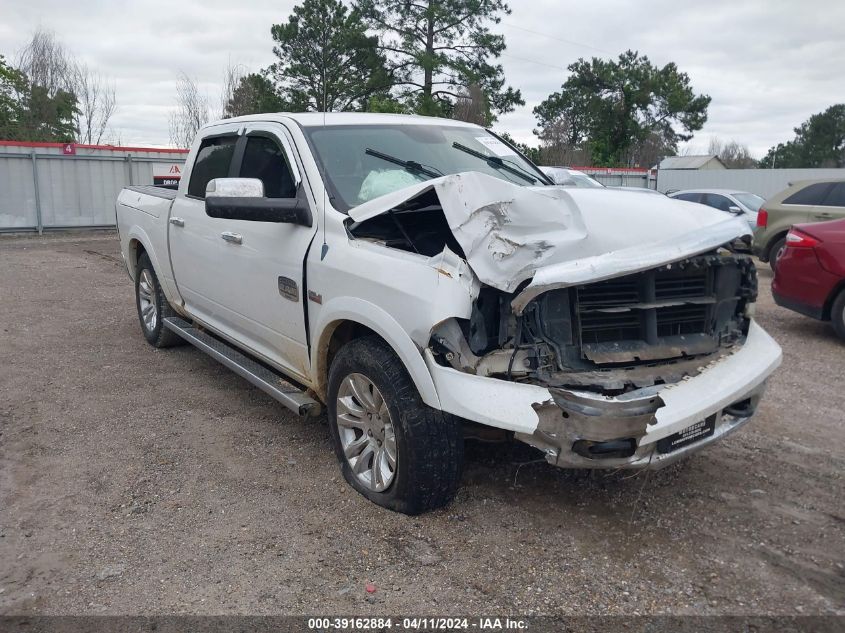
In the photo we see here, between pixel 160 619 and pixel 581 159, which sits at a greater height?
pixel 581 159

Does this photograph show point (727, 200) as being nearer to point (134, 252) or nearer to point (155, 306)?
point (134, 252)

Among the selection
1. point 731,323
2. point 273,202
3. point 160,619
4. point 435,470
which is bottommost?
point 160,619

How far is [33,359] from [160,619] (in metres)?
4.51

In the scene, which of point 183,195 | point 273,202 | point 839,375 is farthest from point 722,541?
point 183,195

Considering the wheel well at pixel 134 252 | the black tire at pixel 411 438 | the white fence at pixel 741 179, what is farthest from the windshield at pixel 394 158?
the white fence at pixel 741 179

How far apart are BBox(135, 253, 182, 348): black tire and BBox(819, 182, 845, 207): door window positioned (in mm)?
9719

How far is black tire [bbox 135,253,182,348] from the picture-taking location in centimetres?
637

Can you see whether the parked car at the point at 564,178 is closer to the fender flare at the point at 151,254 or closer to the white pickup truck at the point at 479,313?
the white pickup truck at the point at 479,313

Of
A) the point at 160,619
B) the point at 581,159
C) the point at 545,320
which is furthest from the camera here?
the point at 581,159

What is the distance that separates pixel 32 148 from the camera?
17.8 m

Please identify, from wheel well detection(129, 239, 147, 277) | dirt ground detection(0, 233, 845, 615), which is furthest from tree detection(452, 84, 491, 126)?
dirt ground detection(0, 233, 845, 615)

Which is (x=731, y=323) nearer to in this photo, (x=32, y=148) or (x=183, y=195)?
(x=183, y=195)

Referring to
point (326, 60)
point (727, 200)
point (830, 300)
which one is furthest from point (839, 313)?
point (326, 60)

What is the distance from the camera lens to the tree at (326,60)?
2941 centimetres
